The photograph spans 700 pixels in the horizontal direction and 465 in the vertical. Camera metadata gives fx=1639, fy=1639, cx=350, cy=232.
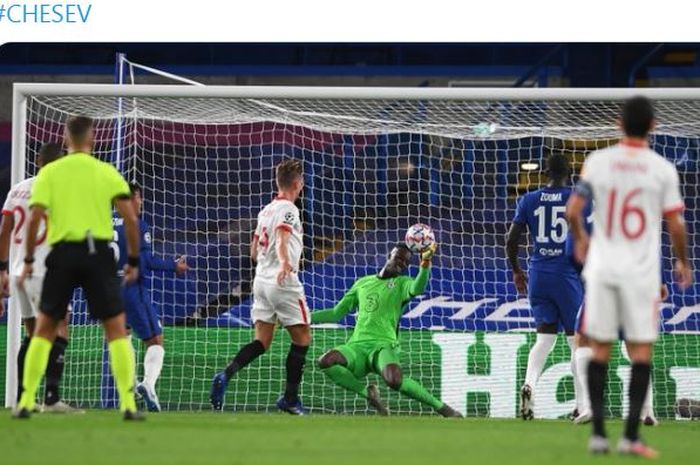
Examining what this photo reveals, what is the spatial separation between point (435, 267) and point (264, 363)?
2219mm

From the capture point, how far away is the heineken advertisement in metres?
15.4

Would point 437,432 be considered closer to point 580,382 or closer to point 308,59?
point 580,382

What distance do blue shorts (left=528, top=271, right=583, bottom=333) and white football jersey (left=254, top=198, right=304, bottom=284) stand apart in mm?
1876

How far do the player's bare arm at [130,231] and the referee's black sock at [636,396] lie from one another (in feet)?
10.6

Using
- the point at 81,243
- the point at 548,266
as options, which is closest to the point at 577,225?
the point at 81,243

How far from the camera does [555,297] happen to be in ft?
41.3

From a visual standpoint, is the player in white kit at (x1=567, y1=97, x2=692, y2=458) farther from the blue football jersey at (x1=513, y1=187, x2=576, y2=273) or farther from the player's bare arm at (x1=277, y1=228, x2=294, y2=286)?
the player's bare arm at (x1=277, y1=228, x2=294, y2=286)

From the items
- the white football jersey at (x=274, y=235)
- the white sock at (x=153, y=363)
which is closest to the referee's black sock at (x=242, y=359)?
the white football jersey at (x=274, y=235)

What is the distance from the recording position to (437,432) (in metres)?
10.3

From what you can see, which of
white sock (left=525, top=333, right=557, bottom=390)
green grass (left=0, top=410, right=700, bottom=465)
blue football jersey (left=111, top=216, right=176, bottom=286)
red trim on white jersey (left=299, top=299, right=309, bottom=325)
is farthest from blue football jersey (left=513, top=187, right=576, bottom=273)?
blue football jersey (left=111, top=216, right=176, bottom=286)

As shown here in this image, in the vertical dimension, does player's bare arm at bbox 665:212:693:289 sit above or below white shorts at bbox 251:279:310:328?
above

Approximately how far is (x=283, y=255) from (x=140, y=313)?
4.56 ft
